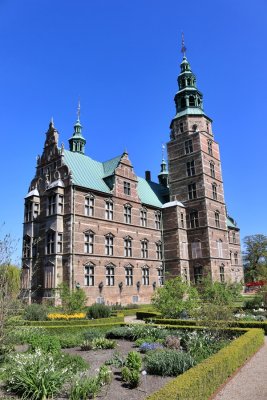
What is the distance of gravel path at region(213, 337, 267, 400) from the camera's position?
26.2 feet

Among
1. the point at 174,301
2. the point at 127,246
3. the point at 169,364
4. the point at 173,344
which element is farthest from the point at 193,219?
the point at 169,364

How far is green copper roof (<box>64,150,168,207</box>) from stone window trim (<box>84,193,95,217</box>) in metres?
0.88

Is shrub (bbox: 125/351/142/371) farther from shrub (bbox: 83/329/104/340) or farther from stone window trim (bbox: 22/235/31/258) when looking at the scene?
A: stone window trim (bbox: 22/235/31/258)

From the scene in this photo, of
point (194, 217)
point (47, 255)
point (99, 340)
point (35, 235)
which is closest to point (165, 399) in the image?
point (99, 340)

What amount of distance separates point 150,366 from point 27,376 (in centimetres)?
369

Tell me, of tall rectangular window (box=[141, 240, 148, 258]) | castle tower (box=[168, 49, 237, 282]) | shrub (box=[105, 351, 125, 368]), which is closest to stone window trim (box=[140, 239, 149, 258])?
tall rectangular window (box=[141, 240, 148, 258])

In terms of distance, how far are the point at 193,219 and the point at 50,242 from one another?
59.7ft

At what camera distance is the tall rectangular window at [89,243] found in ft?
98.1

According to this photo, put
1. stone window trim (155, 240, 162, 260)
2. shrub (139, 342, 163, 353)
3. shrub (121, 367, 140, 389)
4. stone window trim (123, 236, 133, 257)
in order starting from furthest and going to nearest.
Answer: stone window trim (155, 240, 162, 260) → stone window trim (123, 236, 133, 257) → shrub (139, 342, 163, 353) → shrub (121, 367, 140, 389)

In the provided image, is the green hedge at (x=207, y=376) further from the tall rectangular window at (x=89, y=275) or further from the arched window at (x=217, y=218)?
the arched window at (x=217, y=218)

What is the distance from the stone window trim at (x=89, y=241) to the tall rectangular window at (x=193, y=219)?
14110 millimetres

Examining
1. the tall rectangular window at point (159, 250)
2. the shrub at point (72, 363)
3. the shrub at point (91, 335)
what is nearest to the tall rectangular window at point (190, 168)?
the tall rectangular window at point (159, 250)

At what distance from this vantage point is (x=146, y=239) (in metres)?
37.3

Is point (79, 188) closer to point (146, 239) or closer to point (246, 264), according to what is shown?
point (146, 239)
